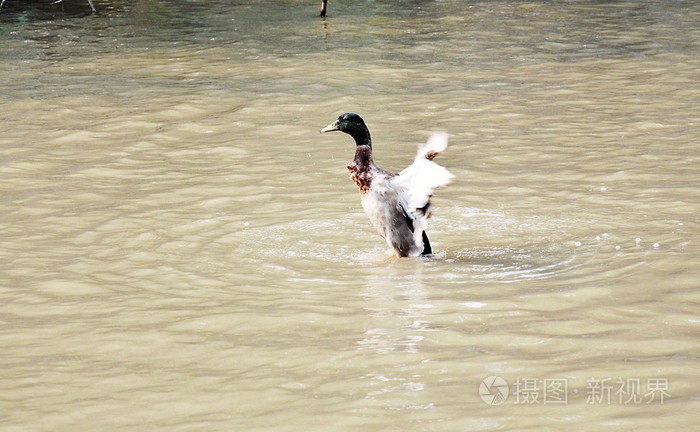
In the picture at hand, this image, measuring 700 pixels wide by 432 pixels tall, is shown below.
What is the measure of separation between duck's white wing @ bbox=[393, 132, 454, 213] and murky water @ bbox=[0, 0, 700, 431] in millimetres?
423

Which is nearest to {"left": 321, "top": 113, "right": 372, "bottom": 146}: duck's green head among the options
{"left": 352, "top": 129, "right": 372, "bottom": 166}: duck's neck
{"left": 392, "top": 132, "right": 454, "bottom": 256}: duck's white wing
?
{"left": 352, "top": 129, "right": 372, "bottom": 166}: duck's neck

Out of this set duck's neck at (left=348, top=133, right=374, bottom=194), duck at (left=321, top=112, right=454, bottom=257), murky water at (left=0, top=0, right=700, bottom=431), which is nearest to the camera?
murky water at (left=0, top=0, right=700, bottom=431)

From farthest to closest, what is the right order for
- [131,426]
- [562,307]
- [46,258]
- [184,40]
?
→ [184,40] < [46,258] < [562,307] < [131,426]

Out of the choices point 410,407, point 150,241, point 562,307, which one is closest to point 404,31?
point 150,241

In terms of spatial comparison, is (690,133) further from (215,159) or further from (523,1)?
(523,1)

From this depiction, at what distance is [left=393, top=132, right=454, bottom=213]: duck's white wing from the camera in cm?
690

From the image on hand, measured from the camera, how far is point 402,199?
7266mm

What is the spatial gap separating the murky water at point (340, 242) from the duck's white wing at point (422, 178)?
1.39 ft

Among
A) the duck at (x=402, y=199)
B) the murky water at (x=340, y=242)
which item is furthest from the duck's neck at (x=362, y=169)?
the murky water at (x=340, y=242)

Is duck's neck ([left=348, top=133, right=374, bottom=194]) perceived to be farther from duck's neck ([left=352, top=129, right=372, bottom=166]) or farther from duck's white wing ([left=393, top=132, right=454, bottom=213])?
duck's white wing ([left=393, top=132, right=454, bottom=213])

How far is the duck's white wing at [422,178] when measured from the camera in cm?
690

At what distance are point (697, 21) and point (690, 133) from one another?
795 centimetres

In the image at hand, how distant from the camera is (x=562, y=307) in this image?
578cm

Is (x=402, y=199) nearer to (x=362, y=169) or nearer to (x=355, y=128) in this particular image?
(x=362, y=169)
